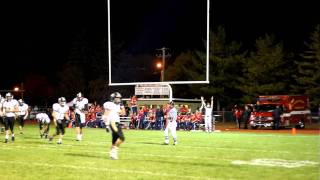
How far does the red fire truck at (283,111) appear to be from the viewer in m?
33.1

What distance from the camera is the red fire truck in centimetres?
3312

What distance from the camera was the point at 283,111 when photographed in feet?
109

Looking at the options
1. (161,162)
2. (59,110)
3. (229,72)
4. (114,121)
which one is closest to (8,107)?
(59,110)

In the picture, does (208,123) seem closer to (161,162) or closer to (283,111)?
(283,111)

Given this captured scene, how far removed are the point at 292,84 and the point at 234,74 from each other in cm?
631

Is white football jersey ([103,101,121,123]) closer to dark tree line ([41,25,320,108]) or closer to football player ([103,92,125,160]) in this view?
football player ([103,92,125,160])

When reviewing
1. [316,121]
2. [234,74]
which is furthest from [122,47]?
[316,121]

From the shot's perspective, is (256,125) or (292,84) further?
(292,84)

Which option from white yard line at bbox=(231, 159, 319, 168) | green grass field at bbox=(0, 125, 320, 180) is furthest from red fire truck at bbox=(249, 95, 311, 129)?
white yard line at bbox=(231, 159, 319, 168)

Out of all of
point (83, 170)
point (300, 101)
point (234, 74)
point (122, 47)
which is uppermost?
point (122, 47)

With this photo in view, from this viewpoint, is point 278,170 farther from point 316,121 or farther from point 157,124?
point 316,121

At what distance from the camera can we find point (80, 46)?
69.9 metres

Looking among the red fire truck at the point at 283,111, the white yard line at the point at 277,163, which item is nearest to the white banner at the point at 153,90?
the red fire truck at the point at 283,111

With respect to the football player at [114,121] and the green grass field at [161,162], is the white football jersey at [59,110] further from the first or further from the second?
the football player at [114,121]
